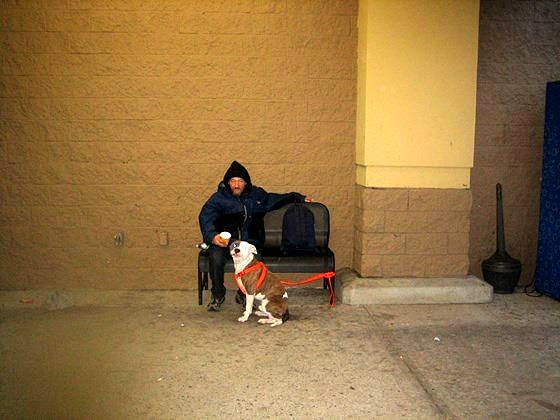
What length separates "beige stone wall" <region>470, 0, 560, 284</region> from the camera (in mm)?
6832

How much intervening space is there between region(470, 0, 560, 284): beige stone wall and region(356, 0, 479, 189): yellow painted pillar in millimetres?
647

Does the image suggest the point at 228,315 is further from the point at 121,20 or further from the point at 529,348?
the point at 121,20

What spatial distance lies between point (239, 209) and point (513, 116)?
3.37m

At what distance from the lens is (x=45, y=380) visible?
14.2ft

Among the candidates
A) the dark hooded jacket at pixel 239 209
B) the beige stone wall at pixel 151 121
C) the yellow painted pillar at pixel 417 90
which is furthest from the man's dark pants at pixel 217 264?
the yellow painted pillar at pixel 417 90

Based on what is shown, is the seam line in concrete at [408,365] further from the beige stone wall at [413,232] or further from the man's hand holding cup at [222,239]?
the man's hand holding cup at [222,239]

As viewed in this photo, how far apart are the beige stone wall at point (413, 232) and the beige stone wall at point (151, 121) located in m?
0.57

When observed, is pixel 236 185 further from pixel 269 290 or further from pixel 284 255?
pixel 269 290

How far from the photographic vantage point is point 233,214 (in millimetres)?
6164

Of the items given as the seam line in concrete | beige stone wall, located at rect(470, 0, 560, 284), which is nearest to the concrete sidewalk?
the seam line in concrete

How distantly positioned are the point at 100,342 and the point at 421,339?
2.75m

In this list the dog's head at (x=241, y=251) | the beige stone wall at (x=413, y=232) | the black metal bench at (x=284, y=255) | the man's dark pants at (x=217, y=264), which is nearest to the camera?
the dog's head at (x=241, y=251)

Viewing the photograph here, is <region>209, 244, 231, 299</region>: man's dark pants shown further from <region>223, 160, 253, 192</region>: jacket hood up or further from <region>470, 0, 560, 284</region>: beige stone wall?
<region>470, 0, 560, 284</region>: beige stone wall

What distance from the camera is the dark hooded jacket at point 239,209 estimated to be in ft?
19.9
